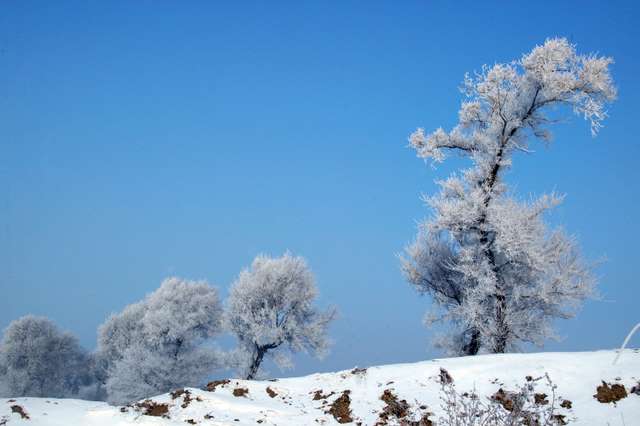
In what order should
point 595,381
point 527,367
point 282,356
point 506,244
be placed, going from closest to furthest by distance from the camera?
point 595,381 < point 527,367 < point 506,244 < point 282,356

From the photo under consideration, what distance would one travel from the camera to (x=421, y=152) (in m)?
21.3

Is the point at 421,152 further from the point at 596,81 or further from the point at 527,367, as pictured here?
the point at 527,367

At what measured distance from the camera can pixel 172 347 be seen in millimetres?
39062

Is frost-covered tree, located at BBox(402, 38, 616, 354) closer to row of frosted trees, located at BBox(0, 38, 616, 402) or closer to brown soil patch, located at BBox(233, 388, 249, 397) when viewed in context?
row of frosted trees, located at BBox(0, 38, 616, 402)

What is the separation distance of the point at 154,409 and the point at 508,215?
1414cm

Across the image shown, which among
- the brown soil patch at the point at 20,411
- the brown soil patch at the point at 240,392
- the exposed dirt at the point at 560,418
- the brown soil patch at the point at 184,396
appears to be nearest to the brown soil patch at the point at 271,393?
the brown soil patch at the point at 240,392

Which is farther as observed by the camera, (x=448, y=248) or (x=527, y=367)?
(x=448, y=248)

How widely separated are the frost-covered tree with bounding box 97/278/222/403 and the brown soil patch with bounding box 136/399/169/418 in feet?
93.9

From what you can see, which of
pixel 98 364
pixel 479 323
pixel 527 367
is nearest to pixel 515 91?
pixel 479 323

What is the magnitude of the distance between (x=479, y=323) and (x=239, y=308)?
19427 millimetres

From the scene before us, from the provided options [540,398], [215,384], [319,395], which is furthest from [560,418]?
[215,384]

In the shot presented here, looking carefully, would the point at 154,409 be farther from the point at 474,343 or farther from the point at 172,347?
the point at 172,347

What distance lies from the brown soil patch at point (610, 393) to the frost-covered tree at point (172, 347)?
32922mm

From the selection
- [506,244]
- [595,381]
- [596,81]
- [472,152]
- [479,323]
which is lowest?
[595,381]
